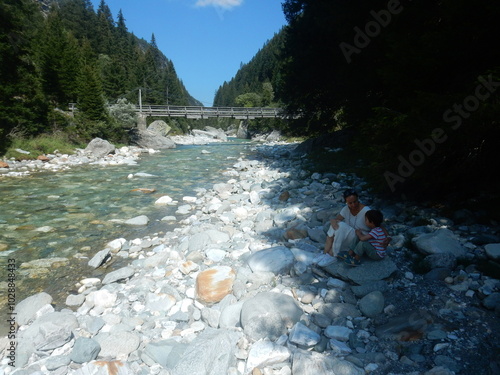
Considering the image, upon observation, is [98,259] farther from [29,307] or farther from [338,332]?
[338,332]

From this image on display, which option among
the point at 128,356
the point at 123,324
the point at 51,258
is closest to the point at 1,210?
the point at 51,258

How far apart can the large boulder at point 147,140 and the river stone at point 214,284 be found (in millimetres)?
29221

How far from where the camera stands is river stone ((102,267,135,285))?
165 inches

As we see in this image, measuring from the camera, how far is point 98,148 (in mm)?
21266

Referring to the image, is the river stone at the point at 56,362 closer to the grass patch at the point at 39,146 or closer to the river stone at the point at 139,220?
the river stone at the point at 139,220

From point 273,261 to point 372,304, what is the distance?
140 cm

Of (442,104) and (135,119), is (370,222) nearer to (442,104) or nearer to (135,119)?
(442,104)

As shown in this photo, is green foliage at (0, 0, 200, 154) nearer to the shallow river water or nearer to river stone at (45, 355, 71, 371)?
the shallow river water

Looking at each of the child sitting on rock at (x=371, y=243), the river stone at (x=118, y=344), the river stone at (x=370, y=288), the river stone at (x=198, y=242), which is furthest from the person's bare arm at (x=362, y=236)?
the river stone at (x=118, y=344)

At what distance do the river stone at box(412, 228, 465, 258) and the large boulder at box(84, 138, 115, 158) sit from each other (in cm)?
2145

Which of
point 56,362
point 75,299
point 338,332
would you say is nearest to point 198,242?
point 75,299

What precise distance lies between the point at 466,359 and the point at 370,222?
70.2 inches


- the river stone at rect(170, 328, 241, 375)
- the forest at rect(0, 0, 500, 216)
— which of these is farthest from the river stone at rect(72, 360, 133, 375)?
the forest at rect(0, 0, 500, 216)

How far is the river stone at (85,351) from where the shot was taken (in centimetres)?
259
